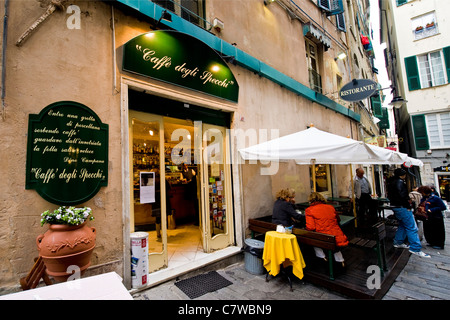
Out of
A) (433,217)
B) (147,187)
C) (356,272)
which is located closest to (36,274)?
(147,187)

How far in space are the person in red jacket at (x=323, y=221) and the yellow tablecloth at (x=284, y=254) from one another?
0.57 m

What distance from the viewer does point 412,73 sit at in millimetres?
15094

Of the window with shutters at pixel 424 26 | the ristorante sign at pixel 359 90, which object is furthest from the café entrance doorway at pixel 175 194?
the window with shutters at pixel 424 26

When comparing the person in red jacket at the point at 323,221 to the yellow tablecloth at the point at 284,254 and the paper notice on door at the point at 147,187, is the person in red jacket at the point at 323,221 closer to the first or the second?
the yellow tablecloth at the point at 284,254

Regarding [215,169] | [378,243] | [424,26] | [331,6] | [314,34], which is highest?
[424,26]

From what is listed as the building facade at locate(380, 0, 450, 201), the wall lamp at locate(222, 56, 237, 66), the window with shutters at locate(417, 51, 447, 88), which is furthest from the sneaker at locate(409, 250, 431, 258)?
the window with shutters at locate(417, 51, 447, 88)

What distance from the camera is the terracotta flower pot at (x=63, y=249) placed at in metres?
2.44

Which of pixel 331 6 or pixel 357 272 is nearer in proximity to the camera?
pixel 357 272

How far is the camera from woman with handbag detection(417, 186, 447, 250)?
5746mm

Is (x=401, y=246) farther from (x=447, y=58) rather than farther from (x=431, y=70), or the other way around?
(x=431, y=70)

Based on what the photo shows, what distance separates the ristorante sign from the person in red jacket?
5.72m

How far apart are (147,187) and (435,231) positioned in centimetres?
728

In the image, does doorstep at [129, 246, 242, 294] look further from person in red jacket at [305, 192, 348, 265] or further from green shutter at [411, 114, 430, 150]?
green shutter at [411, 114, 430, 150]

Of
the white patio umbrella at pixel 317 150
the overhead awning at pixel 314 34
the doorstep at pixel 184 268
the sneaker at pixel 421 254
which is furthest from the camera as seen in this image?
the overhead awning at pixel 314 34
